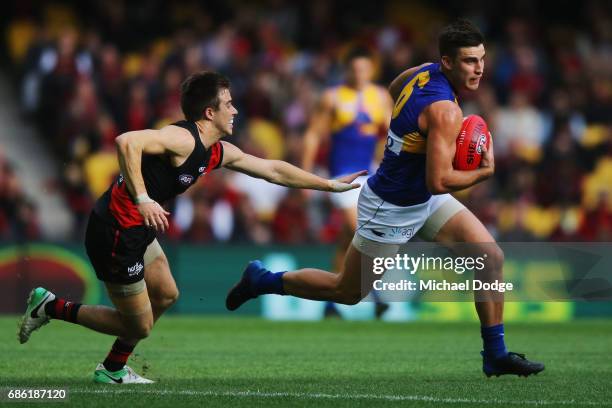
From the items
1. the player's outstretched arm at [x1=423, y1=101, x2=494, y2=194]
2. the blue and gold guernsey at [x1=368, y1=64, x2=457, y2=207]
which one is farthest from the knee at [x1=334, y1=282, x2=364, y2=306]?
the player's outstretched arm at [x1=423, y1=101, x2=494, y2=194]

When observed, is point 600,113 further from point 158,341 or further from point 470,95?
point 158,341

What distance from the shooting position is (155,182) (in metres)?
7.69

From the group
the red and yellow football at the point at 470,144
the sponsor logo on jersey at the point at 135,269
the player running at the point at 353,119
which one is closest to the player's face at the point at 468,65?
the red and yellow football at the point at 470,144

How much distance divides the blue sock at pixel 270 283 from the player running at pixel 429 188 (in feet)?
0.94

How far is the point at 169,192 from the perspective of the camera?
307 inches

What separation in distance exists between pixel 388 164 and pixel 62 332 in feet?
18.1

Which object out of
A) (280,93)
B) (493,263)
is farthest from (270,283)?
(280,93)

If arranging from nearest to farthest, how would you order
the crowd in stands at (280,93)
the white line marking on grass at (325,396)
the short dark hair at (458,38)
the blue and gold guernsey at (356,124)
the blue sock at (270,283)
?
1. the white line marking on grass at (325,396)
2. the short dark hair at (458,38)
3. the blue sock at (270,283)
4. the blue and gold guernsey at (356,124)
5. the crowd in stands at (280,93)

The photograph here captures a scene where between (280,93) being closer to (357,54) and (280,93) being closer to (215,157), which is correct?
(357,54)

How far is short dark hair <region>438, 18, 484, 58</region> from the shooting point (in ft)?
26.1

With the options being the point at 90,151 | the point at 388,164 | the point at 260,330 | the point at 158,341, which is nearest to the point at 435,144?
the point at 388,164

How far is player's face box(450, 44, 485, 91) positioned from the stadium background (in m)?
6.93

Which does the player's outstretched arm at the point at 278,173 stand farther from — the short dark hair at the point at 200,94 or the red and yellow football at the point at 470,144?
the red and yellow football at the point at 470,144

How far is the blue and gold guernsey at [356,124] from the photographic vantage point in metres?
13.5
